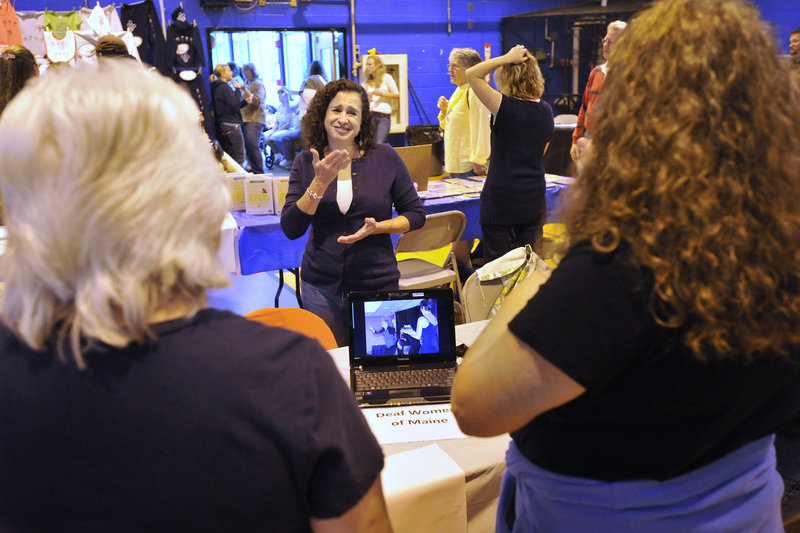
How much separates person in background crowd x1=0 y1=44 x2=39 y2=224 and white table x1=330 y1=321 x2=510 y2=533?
2155mm

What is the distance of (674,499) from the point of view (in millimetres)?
836

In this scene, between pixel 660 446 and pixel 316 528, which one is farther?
pixel 660 446

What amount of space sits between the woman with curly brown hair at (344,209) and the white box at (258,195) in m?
1.01

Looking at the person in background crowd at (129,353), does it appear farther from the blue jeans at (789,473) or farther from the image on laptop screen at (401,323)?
the blue jeans at (789,473)

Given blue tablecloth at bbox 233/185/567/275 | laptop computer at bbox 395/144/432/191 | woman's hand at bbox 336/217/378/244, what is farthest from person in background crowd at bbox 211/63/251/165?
woman's hand at bbox 336/217/378/244

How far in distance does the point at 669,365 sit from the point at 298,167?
5.85 ft

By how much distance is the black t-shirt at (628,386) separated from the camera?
28.5 inches

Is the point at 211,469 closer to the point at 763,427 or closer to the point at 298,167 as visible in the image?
the point at 763,427

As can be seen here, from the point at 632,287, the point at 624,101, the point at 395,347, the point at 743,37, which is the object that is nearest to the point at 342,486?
the point at 632,287

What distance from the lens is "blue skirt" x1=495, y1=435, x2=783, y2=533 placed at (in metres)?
0.84

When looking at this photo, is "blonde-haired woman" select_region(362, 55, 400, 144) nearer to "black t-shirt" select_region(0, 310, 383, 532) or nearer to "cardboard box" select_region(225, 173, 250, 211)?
"cardboard box" select_region(225, 173, 250, 211)

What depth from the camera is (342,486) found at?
0.67 meters

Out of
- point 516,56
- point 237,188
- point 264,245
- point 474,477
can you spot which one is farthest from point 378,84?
point 474,477

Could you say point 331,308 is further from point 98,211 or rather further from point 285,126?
point 285,126
